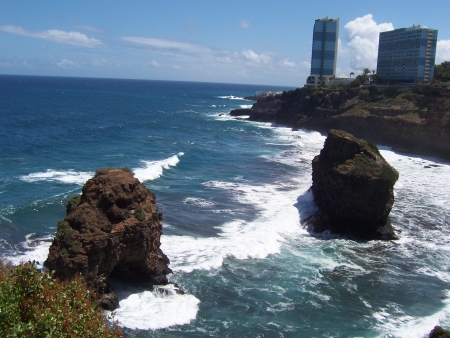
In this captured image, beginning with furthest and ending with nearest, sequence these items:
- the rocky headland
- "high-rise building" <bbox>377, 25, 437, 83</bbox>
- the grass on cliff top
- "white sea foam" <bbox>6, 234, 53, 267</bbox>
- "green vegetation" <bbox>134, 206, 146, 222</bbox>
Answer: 1. "high-rise building" <bbox>377, 25, 437, 83</bbox>
2. the rocky headland
3. the grass on cliff top
4. "white sea foam" <bbox>6, 234, 53, 267</bbox>
5. "green vegetation" <bbox>134, 206, 146, 222</bbox>

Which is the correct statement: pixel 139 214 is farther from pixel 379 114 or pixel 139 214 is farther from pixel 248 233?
pixel 379 114

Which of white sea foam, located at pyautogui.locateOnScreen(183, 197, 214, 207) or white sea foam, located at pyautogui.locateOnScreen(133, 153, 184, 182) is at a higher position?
white sea foam, located at pyautogui.locateOnScreen(133, 153, 184, 182)

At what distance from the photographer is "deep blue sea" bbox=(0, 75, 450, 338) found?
20.4 m

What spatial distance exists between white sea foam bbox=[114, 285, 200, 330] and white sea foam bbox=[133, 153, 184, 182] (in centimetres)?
2214

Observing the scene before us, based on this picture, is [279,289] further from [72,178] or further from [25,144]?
[25,144]

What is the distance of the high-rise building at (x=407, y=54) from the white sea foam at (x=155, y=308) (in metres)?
83.0

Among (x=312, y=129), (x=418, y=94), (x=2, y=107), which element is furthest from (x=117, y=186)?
(x=2, y=107)

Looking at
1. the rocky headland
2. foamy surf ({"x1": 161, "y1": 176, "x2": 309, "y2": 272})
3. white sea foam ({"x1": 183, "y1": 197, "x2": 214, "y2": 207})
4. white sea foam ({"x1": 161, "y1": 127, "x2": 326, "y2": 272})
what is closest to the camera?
foamy surf ({"x1": 161, "y1": 176, "x2": 309, "y2": 272})

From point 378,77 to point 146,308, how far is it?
9115 cm

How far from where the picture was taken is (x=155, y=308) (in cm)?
2036

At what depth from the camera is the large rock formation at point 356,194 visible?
31562 millimetres

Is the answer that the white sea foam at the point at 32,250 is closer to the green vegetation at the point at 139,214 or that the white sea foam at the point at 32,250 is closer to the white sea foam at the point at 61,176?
the green vegetation at the point at 139,214

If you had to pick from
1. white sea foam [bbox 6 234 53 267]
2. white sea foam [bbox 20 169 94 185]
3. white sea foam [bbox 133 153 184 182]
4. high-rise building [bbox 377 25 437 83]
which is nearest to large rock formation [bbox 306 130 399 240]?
white sea foam [bbox 6 234 53 267]

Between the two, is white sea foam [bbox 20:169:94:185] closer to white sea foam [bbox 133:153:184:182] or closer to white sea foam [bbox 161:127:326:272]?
white sea foam [bbox 133:153:184:182]
